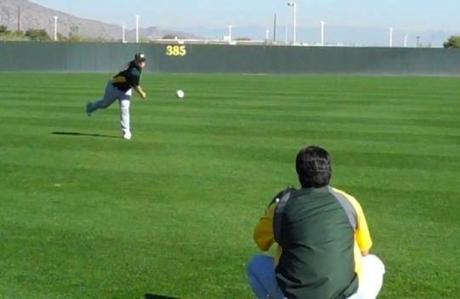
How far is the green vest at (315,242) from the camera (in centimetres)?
558

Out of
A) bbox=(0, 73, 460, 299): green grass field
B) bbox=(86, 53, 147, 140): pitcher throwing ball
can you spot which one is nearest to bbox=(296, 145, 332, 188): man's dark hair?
bbox=(0, 73, 460, 299): green grass field

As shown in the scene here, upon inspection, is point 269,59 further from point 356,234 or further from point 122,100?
point 356,234

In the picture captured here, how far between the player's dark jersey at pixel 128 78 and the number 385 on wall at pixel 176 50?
121 ft

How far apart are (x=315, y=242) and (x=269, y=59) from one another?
49430mm

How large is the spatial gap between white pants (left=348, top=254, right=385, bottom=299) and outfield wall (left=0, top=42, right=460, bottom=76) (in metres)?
48.7

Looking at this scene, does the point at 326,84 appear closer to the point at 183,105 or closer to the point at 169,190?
the point at 183,105

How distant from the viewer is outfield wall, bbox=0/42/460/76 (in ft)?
179

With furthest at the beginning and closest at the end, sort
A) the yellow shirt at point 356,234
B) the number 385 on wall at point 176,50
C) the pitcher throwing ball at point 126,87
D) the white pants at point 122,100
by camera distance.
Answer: the number 385 on wall at point 176,50 → the pitcher throwing ball at point 126,87 → the white pants at point 122,100 → the yellow shirt at point 356,234

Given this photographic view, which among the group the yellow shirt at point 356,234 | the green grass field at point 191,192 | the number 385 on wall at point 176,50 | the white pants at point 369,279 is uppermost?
the number 385 on wall at point 176,50

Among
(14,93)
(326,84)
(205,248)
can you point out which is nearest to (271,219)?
(205,248)

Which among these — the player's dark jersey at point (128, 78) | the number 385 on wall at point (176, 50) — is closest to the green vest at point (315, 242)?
the player's dark jersey at point (128, 78)

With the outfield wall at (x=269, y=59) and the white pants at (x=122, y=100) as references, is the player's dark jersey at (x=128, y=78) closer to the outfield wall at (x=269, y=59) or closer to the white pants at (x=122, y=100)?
the white pants at (x=122, y=100)

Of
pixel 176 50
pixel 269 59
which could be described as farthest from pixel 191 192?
pixel 176 50

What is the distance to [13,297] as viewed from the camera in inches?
296
